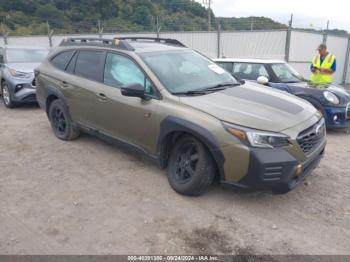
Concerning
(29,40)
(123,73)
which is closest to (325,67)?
(123,73)

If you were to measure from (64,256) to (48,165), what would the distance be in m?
2.23

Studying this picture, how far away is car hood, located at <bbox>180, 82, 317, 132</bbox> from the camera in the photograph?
3.44 m

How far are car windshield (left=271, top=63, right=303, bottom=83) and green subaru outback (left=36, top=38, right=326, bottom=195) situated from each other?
9.59 feet

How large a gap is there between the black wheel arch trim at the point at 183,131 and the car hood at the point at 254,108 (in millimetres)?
223

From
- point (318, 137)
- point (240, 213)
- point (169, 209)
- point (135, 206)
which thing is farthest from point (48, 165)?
point (318, 137)

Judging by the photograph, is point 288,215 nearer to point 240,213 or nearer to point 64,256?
point 240,213

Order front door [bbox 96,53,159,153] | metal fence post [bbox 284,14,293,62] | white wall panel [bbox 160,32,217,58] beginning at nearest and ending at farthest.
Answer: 1. front door [bbox 96,53,159,153]
2. metal fence post [bbox 284,14,293,62]
3. white wall panel [bbox 160,32,217,58]

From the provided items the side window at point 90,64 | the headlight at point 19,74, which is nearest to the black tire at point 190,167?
the side window at point 90,64

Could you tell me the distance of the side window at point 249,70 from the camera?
7477mm

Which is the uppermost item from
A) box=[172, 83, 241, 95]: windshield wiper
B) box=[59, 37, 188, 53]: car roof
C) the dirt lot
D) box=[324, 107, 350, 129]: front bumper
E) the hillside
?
the hillside

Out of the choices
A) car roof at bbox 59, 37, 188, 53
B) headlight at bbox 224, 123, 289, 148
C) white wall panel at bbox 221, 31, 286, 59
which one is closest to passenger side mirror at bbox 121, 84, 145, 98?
car roof at bbox 59, 37, 188, 53

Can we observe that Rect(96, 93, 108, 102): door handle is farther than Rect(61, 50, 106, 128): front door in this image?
No

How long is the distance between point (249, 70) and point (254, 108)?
427 centimetres

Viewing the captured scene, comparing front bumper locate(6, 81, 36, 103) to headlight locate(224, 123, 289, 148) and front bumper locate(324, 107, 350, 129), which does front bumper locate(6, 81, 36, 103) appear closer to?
headlight locate(224, 123, 289, 148)
